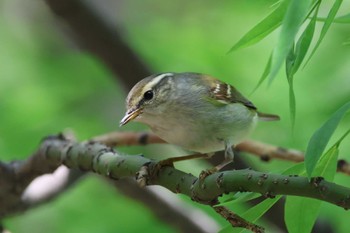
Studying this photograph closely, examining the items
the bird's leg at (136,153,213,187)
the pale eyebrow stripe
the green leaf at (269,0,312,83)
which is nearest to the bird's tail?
the pale eyebrow stripe

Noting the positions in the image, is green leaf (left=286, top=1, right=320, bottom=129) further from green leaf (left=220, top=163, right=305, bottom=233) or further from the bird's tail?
the bird's tail

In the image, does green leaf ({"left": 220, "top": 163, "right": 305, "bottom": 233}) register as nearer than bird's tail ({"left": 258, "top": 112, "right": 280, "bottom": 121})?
Yes

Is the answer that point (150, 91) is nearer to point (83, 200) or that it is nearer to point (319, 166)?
point (319, 166)

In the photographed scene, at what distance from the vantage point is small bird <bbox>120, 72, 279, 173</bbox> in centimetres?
193

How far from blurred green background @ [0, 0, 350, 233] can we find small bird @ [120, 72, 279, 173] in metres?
0.38

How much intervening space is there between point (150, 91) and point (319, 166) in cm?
89

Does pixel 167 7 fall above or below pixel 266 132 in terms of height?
above

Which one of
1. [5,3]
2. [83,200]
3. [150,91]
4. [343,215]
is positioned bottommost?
[343,215]

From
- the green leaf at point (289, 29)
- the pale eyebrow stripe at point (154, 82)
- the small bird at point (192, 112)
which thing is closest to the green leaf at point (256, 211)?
the green leaf at point (289, 29)

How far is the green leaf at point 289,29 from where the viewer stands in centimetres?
99

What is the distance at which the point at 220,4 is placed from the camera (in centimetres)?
359

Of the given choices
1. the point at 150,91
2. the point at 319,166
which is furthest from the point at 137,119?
the point at 319,166

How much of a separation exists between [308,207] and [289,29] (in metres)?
0.40

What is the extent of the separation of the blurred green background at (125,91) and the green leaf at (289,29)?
1242 mm
